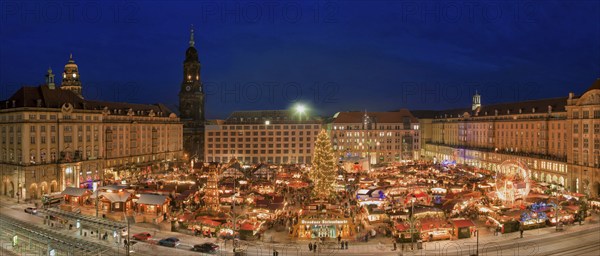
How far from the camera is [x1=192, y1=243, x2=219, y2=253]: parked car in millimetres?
34094

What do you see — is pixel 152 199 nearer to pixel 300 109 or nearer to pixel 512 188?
pixel 512 188

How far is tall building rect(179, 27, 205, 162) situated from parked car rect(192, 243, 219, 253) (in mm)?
75510

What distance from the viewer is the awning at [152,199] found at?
46094mm

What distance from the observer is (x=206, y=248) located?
34.2 m

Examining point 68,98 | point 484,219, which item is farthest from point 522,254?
point 68,98

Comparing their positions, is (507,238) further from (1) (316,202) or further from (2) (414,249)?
(1) (316,202)

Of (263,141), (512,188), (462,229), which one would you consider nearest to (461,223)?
(462,229)

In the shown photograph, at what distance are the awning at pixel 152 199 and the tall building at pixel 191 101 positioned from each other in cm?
6131

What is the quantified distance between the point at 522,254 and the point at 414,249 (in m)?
8.03

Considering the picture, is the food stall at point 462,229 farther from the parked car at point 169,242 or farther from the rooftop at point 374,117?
the rooftop at point 374,117

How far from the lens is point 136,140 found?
8181cm

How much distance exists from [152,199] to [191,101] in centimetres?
6366

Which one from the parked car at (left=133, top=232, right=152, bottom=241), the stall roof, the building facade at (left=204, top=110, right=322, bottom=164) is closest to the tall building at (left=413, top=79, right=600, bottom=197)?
the stall roof

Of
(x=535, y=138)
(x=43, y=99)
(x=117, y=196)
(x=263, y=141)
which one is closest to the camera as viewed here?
A: (x=117, y=196)
